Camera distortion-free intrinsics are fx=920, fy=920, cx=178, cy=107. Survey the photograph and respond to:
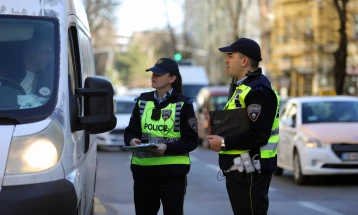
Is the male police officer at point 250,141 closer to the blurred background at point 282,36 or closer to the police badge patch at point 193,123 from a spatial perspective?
the police badge patch at point 193,123

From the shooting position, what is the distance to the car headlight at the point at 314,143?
51.6 feet

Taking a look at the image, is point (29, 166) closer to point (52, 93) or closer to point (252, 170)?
point (52, 93)

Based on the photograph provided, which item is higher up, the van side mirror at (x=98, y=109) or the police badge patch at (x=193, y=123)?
the van side mirror at (x=98, y=109)

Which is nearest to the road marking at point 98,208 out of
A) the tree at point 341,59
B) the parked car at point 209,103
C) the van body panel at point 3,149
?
the van body panel at point 3,149

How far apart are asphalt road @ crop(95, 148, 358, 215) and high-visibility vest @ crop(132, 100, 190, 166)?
487cm

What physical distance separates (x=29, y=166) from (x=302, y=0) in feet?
192

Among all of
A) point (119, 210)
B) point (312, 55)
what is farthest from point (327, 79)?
point (119, 210)

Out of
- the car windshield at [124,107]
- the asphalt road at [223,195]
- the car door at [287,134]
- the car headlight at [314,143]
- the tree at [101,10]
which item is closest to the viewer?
the asphalt road at [223,195]

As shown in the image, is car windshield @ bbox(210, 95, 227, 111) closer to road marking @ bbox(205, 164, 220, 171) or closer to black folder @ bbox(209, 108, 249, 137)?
road marking @ bbox(205, 164, 220, 171)

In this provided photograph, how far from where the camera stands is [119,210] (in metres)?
12.2

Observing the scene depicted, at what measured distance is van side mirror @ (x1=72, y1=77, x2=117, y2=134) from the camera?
253 inches

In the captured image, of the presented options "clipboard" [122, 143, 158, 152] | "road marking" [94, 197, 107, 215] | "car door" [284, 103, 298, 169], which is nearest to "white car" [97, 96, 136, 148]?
"car door" [284, 103, 298, 169]

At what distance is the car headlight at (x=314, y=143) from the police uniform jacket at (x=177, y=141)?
29.3ft

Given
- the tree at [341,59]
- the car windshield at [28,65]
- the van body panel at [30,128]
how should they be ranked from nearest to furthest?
the van body panel at [30,128] < the car windshield at [28,65] < the tree at [341,59]
